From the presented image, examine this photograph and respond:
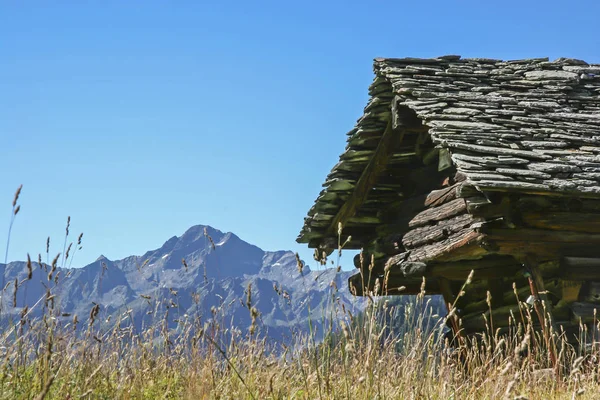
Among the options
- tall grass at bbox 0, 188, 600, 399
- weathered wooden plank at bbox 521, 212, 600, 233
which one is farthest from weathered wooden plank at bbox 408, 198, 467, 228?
tall grass at bbox 0, 188, 600, 399

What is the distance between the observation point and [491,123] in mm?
7840

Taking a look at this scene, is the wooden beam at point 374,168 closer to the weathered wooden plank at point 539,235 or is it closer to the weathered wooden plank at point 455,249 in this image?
the weathered wooden plank at point 455,249

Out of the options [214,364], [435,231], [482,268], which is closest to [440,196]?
[435,231]

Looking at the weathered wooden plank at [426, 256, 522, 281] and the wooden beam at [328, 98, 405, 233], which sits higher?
the wooden beam at [328, 98, 405, 233]

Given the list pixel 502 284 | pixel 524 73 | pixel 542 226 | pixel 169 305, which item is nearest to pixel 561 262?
pixel 542 226

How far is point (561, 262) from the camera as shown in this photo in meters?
7.34

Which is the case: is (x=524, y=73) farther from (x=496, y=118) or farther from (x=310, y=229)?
(x=310, y=229)

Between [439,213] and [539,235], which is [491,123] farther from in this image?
[539,235]

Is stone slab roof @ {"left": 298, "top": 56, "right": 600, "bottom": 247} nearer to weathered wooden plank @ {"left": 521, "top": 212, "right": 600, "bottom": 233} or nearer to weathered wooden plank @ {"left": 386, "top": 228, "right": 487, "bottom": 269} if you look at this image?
weathered wooden plank @ {"left": 521, "top": 212, "right": 600, "bottom": 233}

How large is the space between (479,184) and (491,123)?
1.70 m

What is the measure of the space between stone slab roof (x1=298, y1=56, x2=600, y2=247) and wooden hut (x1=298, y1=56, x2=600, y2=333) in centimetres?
2

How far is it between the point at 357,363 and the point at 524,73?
752 centimetres

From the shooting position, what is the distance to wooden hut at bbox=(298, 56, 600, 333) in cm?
698

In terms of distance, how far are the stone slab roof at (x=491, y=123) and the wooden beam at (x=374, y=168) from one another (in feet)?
0.36
